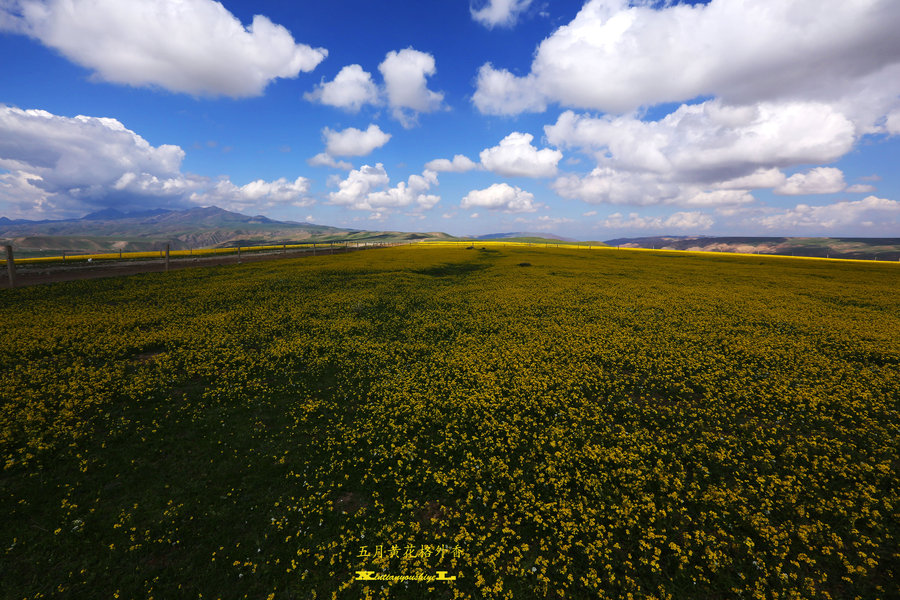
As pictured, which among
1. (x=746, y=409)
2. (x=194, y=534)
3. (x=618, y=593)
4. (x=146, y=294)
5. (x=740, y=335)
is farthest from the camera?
(x=146, y=294)

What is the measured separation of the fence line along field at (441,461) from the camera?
7891mm

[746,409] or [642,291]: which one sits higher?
[642,291]

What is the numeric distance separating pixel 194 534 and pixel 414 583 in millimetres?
6056

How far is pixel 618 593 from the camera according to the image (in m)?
7.54

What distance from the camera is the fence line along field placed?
7.89 metres

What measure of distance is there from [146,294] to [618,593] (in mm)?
41346

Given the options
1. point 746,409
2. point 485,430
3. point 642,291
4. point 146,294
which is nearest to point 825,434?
point 746,409

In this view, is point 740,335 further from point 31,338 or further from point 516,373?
point 31,338

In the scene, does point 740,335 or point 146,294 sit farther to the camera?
point 146,294

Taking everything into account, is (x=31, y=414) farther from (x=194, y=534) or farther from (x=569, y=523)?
(x=569, y=523)

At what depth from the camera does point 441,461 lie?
11602 millimetres

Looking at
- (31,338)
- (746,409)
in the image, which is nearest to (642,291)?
(746,409)

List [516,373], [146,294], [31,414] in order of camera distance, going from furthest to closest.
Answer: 1. [146,294]
2. [516,373]
3. [31,414]

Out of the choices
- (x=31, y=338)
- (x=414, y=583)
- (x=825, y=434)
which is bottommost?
(x=414, y=583)
